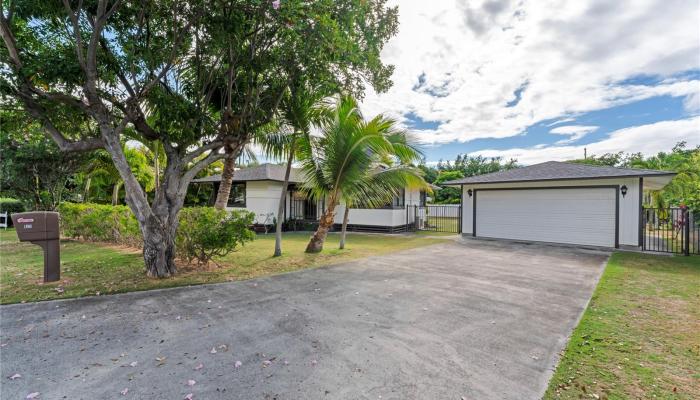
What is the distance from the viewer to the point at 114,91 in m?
6.39

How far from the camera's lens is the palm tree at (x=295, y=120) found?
7809 mm

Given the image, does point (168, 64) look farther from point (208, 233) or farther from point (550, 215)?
point (550, 215)

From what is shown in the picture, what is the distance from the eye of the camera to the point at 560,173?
12.1m

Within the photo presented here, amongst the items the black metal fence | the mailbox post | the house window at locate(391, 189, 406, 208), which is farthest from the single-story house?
the mailbox post

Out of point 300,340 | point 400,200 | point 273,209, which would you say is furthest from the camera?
point 400,200

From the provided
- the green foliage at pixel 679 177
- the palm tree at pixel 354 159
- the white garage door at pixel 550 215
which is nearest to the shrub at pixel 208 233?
the palm tree at pixel 354 159

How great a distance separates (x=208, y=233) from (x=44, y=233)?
2802 mm

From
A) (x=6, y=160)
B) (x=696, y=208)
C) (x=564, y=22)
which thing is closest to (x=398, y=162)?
(x=564, y=22)

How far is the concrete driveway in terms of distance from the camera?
261 centimetres

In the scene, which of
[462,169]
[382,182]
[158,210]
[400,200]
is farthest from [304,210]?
[462,169]

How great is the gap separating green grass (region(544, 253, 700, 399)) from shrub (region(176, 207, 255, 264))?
6273 mm

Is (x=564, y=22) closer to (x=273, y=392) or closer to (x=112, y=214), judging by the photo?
(x=273, y=392)

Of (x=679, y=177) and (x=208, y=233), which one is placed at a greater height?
(x=679, y=177)

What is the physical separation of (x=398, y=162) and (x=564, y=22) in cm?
609
